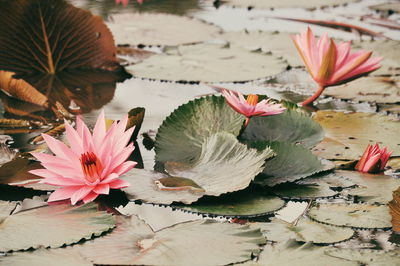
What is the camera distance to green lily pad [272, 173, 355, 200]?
1.59m

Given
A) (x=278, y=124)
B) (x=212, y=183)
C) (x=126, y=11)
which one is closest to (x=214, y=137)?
(x=212, y=183)

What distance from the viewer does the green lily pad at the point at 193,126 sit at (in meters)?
1.73

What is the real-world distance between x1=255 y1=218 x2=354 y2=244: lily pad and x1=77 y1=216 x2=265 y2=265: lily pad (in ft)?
0.17

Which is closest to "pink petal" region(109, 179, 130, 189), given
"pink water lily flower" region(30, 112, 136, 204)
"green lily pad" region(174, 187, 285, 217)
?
"pink water lily flower" region(30, 112, 136, 204)

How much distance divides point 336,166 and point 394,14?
2.35m

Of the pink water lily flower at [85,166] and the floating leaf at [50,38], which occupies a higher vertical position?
the floating leaf at [50,38]

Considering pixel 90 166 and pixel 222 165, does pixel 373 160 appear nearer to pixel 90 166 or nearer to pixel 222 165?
pixel 222 165

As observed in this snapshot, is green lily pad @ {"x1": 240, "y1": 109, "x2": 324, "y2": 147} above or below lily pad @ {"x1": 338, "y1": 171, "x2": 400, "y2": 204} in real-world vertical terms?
above

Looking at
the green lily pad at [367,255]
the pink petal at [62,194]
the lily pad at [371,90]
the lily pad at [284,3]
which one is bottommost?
the green lily pad at [367,255]

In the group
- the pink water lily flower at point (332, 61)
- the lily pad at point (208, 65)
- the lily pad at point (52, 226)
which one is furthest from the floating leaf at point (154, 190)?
the lily pad at point (208, 65)

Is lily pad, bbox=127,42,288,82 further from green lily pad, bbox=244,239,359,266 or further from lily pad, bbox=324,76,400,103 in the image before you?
green lily pad, bbox=244,239,359,266

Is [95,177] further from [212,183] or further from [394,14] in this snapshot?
[394,14]

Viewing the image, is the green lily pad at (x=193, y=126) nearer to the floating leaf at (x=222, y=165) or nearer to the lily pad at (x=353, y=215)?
the floating leaf at (x=222, y=165)

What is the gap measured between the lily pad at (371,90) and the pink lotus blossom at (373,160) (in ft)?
2.13
